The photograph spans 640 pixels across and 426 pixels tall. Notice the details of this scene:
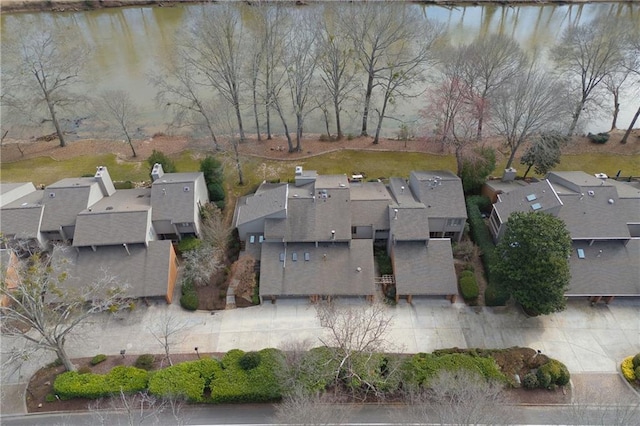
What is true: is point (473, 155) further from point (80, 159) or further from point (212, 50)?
point (80, 159)

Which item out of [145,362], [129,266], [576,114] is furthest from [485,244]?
[129,266]

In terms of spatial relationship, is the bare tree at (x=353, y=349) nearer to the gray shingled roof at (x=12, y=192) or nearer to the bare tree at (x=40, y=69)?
the gray shingled roof at (x=12, y=192)

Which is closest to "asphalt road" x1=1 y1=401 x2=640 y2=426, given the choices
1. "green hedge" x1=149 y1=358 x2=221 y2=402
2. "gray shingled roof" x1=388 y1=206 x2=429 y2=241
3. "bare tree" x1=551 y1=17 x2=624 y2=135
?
"green hedge" x1=149 y1=358 x2=221 y2=402

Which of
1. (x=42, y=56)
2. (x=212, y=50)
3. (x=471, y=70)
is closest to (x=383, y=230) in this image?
(x=471, y=70)

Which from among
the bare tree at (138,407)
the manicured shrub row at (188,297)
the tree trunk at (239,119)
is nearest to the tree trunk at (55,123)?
the tree trunk at (239,119)

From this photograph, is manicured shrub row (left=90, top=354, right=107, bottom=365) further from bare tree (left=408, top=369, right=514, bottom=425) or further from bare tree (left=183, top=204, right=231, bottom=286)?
bare tree (left=408, top=369, right=514, bottom=425)

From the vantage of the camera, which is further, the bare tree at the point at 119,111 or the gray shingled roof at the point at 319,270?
the bare tree at the point at 119,111
